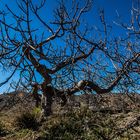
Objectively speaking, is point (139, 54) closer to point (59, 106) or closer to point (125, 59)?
point (125, 59)

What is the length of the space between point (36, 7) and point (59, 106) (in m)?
4.37

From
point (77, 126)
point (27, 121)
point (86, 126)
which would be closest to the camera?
point (86, 126)

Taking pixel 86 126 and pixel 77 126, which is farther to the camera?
pixel 77 126

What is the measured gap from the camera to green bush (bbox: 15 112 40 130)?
8.84 meters

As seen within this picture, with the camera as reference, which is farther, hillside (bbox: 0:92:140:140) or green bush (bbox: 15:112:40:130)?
green bush (bbox: 15:112:40:130)

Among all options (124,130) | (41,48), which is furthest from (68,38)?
(124,130)

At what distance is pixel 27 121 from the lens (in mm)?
9016

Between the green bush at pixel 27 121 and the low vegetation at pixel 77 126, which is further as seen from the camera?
the green bush at pixel 27 121

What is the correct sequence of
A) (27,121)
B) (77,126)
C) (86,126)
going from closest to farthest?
(86,126)
(77,126)
(27,121)

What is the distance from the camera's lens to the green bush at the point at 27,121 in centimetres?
884

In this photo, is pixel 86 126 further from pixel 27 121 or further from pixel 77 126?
pixel 27 121

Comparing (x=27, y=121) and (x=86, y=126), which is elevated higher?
(x=27, y=121)

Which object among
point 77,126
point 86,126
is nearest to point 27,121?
point 77,126

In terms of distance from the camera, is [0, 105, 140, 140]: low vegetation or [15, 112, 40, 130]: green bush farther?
[15, 112, 40, 130]: green bush
